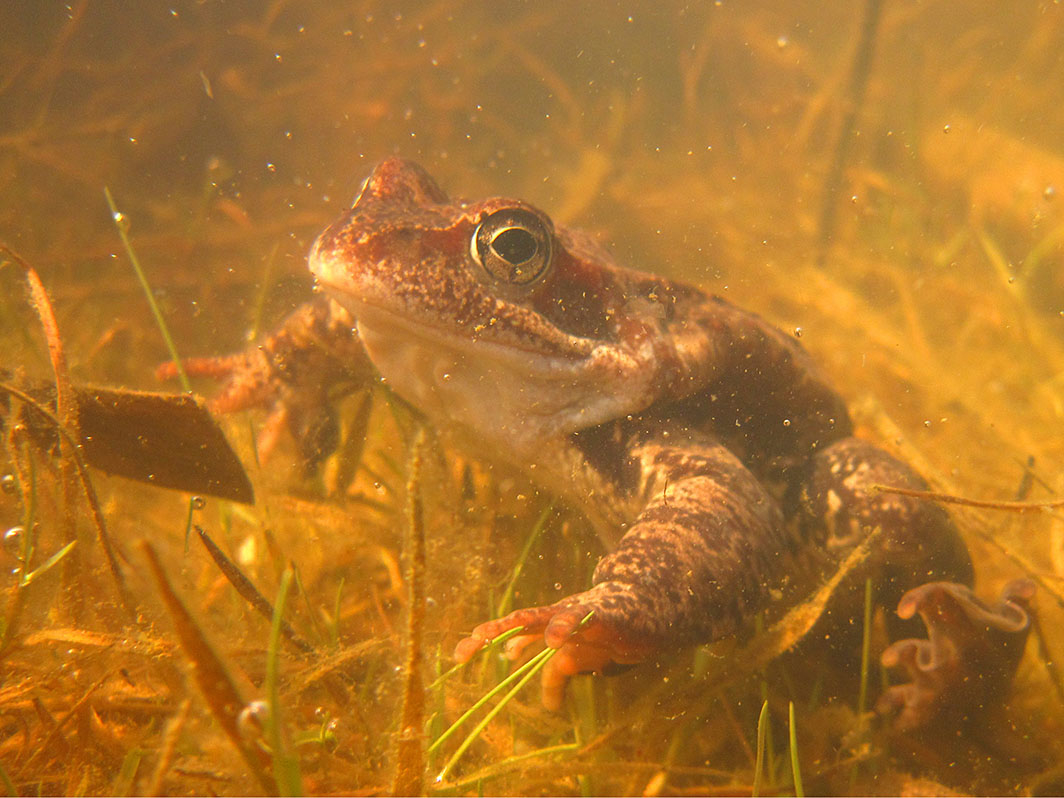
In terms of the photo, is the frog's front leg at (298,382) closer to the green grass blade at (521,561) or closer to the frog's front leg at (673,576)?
the green grass blade at (521,561)

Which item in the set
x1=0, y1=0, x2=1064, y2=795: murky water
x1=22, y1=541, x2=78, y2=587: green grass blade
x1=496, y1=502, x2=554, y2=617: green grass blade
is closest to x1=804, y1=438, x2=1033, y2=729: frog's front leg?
x1=0, y1=0, x2=1064, y2=795: murky water

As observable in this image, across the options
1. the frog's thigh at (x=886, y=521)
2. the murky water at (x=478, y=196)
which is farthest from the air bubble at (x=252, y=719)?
the frog's thigh at (x=886, y=521)

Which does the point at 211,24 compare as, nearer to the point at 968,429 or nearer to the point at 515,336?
the point at 515,336

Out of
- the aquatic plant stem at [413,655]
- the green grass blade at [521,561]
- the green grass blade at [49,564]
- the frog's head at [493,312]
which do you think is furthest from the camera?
the green grass blade at [521,561]

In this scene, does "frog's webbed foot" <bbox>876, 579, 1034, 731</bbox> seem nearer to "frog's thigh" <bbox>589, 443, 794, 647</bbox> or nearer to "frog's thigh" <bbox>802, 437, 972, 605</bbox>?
"frog's thigh" <bbox>802, 437, 972, 605</bbox>

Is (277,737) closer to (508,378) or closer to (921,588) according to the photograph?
(508,378)

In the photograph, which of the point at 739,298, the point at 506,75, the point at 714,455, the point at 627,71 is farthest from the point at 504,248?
the point at 627,71
